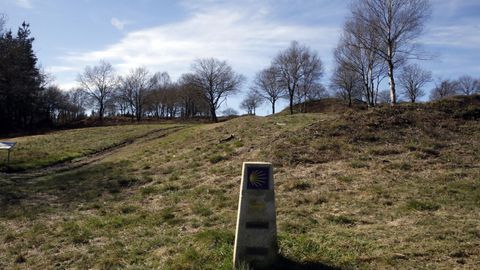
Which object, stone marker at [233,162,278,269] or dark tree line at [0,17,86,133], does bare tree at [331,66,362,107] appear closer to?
dark tree line at [0,17,86,133]

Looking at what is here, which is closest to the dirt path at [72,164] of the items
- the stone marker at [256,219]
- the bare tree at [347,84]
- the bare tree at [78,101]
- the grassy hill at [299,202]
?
the grassy hill at [299,202]

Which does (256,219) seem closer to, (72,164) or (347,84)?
(72,164)

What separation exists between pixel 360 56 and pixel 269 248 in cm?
4184

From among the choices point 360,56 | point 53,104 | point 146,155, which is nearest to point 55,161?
point 146,155

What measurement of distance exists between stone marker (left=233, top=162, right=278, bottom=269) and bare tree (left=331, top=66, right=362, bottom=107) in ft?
174

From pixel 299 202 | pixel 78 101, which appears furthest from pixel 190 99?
pixel 299 202

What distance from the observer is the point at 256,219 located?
5.65m

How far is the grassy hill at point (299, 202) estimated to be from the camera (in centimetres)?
628

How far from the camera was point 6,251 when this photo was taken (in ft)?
26.2

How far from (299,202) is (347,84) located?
57.2m

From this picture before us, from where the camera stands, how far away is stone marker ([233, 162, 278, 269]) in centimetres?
561

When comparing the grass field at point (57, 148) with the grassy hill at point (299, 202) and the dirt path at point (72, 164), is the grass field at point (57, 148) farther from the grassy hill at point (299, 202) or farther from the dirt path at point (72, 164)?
the grassy hill at point (299, 202)

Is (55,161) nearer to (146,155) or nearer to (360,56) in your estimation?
(146,155)

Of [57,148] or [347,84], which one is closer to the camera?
[57,148]
